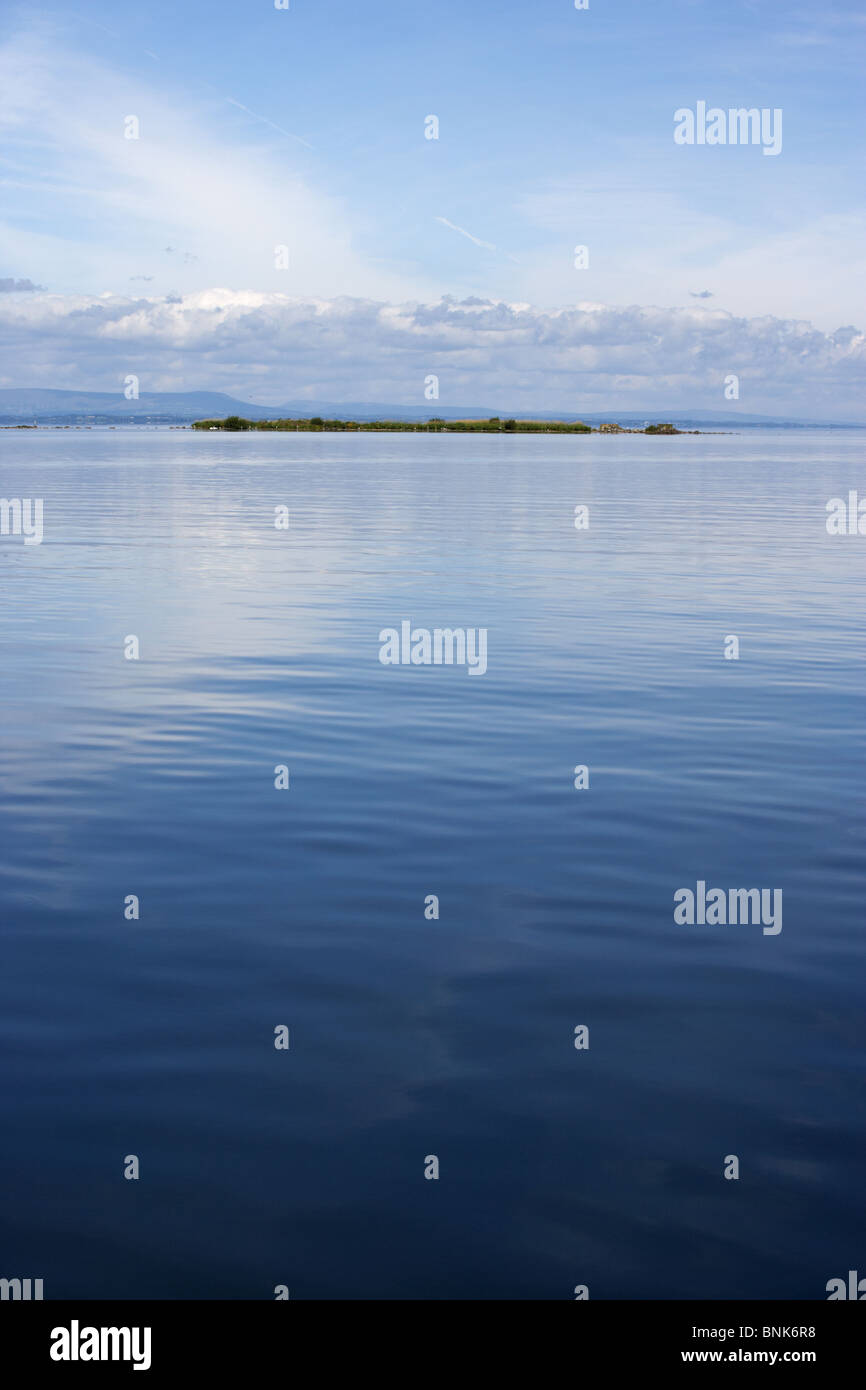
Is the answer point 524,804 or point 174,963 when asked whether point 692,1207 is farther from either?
point 524,804

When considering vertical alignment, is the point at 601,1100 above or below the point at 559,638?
below

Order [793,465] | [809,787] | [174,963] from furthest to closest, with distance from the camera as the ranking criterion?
1. [793,465]
2. [809,787]
3. [174,963]

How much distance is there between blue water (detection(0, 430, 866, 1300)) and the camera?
7.73 m

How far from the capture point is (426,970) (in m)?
11.3

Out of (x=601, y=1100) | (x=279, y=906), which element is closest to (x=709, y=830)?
(x=279, y=906)

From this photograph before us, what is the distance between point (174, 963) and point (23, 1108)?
248cm

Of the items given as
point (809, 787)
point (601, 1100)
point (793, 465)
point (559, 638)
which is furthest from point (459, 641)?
point (793, 465)

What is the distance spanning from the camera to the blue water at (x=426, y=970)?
304 inches

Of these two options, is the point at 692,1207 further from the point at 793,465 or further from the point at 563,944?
the point at 793,465

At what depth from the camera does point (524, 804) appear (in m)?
16.1

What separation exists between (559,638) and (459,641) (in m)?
2.31

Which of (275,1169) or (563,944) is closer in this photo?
(275,1169)

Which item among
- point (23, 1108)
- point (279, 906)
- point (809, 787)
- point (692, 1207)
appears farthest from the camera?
point (809, 787)
